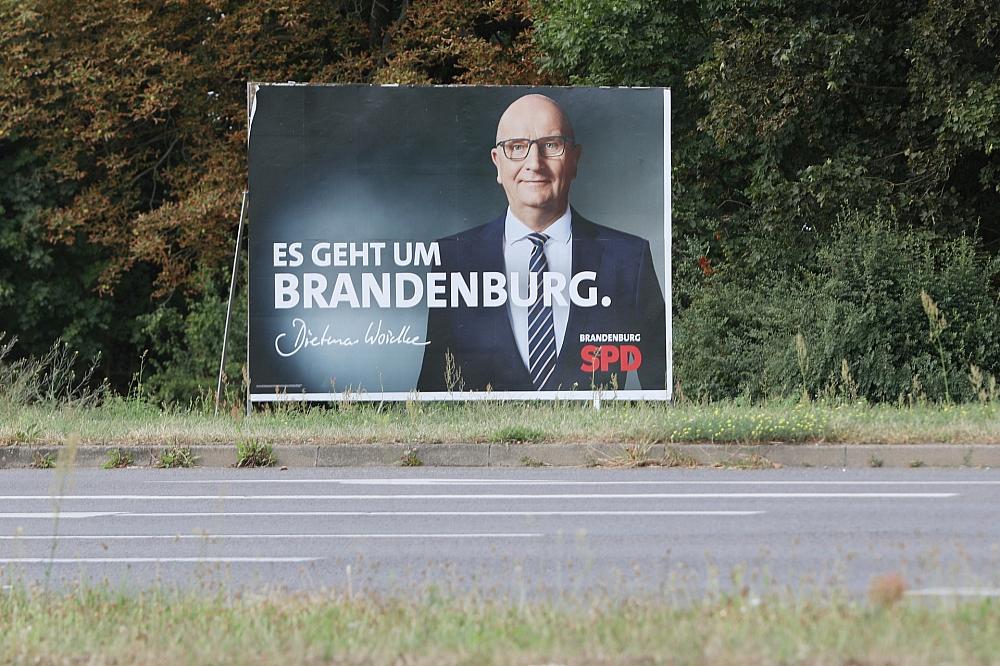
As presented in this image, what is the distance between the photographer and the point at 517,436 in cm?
1414

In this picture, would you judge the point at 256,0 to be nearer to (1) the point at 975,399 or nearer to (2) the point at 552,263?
(2) the point at 552,263

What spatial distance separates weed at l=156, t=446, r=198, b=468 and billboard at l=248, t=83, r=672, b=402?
3.15m

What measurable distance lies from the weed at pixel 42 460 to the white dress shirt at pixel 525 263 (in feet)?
19.4

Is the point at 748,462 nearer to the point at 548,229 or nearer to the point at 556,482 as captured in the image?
the point at 556,482

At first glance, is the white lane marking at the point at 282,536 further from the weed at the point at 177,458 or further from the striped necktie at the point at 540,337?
the striped necktie at the point at 540,337

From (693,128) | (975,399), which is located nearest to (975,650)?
(975,399)

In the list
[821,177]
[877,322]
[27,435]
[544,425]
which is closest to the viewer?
[544,425]

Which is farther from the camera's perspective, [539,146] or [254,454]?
[539,146]

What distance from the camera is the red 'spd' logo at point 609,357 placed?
57.8 feet

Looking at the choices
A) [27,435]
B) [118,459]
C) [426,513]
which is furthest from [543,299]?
[426,513]

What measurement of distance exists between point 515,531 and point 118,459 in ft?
21.2

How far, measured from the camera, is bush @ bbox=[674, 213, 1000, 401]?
19562mm
